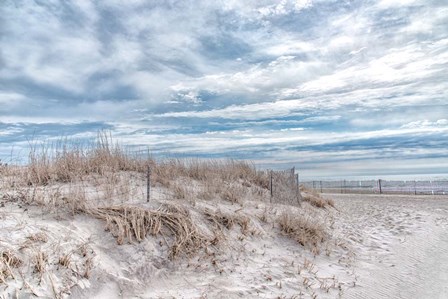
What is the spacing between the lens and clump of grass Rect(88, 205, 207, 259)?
6.73m

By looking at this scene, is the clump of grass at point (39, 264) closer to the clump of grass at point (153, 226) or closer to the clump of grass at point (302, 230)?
the clump of grass at point (153, 226)

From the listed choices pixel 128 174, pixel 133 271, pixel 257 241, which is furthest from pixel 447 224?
pixel 133 271

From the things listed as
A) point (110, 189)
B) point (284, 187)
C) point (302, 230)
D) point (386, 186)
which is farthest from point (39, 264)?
point (386, 186)

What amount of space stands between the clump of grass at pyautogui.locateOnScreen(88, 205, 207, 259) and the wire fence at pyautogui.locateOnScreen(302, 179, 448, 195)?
3301 centimetres

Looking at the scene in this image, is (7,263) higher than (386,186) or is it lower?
higher

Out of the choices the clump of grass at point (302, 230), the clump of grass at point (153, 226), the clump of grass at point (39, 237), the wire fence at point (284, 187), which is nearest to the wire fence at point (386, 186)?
the wire fence at point (284, 187)

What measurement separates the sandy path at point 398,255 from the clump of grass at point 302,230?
0.98 metres

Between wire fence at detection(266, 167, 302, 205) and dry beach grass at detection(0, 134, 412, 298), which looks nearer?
dry beach grass at detection(0, 134, 412, 298)

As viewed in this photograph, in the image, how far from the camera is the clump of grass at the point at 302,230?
8953 millimetres

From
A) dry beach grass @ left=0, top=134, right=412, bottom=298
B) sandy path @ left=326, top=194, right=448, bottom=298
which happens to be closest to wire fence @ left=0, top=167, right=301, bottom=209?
dry beach grass @ left=0, top=134, right=412, bottom=298

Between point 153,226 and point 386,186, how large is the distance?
42.7 meters

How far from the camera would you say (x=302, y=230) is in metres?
9.20

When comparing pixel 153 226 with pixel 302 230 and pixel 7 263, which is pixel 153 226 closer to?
pixel 7 263

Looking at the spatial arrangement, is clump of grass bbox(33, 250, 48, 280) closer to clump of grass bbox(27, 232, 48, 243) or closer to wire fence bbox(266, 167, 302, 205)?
clump of grass bbox(27, 232, 48, 243)
